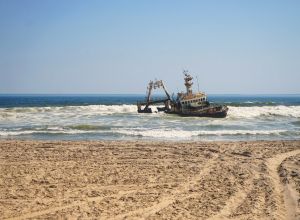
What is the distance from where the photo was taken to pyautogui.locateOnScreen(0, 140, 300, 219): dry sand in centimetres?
753

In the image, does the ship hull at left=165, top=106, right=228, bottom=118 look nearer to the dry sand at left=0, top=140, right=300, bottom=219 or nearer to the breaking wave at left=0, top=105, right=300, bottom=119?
the breaking wave at left=0, top=105, right=300, bottom=119

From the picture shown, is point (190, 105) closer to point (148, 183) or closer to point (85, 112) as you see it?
point (85, 112)

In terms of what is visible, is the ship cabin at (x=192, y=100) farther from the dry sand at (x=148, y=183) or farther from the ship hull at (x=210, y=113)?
the dry sand at (x=148, y=183)

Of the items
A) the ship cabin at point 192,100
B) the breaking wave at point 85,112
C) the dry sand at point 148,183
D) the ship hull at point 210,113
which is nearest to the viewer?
the dry sand at point 148,183

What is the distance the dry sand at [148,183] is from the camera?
24.7ft

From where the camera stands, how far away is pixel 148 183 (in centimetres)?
966

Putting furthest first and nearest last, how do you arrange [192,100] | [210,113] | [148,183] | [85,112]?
[85,112], [192,100], [210,113], [148,183]

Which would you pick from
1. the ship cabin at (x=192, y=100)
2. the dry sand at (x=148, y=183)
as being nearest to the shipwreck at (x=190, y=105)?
the ship cabin at (x=192, y=100)

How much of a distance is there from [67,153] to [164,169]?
14.7 ft

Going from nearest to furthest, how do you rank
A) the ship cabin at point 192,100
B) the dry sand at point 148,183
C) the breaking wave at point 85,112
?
the dry sand at point 148,183, the ship cabin at point 192,100, the breaking wave at point 85,112

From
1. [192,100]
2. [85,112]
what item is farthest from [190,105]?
[85,112]

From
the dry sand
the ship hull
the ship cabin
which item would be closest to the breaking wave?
the ship hull

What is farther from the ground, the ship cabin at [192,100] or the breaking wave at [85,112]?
the ship cabin at [192,100]

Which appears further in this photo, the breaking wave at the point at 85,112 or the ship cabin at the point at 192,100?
the breaking wave at the point at 85,112
